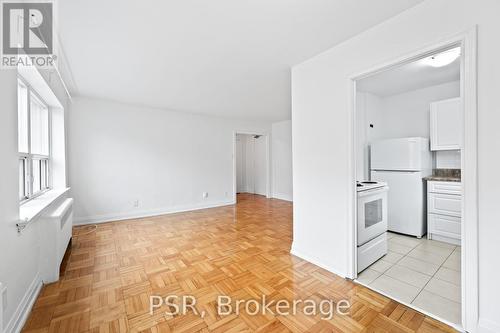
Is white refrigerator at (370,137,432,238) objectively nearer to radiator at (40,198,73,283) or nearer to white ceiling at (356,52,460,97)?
white ceiling at (356,52,460,97)

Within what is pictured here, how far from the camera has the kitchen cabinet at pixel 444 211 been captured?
112 inches

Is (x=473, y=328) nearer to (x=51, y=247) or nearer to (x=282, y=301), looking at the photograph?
(x=282, y=301)

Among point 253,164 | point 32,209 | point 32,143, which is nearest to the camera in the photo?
point 32,209

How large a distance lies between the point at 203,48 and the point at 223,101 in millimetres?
1979

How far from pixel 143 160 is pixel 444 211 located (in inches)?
212

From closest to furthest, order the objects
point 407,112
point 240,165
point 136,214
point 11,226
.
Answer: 1. point 11,226
2. point 407,112
3. point 136,214
4. point 240,165

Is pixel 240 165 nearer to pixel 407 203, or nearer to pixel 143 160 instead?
pixel 143 160

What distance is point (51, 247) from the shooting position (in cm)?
202

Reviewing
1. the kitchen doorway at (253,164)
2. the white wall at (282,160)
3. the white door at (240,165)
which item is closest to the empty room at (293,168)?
the white wall at (282,160)

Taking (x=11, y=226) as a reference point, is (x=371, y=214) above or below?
below

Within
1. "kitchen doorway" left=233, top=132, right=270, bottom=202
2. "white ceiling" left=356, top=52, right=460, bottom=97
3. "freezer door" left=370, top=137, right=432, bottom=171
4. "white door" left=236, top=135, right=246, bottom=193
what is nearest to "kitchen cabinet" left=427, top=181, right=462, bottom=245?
"freezer door" left=370, top=137, right=432, bottom=171

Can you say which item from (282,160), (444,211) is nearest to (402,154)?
(444,211)

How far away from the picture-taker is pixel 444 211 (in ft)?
9.74

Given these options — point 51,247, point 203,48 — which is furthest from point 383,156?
point 51,247
